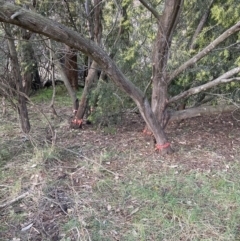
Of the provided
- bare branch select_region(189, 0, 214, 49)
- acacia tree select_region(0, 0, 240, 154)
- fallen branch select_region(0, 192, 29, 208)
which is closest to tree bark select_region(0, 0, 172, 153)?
acacia tree select_region(0, 0, 240, 154)

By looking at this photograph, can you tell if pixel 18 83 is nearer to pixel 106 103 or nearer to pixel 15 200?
pixel 106 103

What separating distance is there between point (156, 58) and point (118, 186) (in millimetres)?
1701

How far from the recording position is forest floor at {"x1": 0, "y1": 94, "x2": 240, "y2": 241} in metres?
2.47

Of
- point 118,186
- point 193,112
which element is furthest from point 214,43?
point 118,186

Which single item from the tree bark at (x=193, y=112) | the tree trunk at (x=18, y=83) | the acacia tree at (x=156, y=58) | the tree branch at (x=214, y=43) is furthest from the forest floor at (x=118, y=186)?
the tree branch at (x=214, y=43)

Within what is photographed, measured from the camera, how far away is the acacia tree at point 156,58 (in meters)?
2.50

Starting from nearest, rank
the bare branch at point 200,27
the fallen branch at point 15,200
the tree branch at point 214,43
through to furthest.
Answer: the fallen branch at point 15,200, the tree branch at point 214,43, the bare branch at point 200,27

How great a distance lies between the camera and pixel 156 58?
373cm

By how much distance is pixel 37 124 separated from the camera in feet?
16.0

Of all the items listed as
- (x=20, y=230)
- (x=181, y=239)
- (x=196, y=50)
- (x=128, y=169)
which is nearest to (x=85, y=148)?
(x=128, y=169)

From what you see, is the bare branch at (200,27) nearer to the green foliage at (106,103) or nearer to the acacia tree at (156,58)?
the acacia tree at (156,58)

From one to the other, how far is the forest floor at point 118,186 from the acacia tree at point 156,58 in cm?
→ 47

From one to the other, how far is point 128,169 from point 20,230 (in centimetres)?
134

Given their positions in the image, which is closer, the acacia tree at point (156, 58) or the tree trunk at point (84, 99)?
the acacia tree at point (156, 58)
